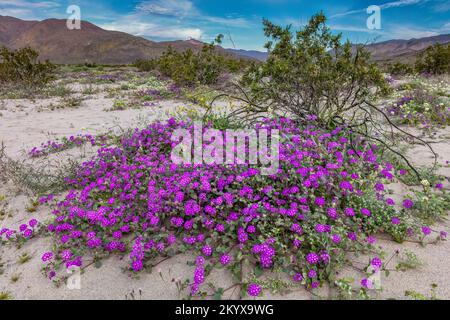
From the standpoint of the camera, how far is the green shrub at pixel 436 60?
14.4 metres

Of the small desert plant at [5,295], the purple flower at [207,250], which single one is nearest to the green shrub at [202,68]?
the purple flower at [207,250]

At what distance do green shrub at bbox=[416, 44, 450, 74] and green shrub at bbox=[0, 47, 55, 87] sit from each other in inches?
815

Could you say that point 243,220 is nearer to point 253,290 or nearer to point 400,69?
point 253,290

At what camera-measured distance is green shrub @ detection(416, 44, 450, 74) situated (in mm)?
14414

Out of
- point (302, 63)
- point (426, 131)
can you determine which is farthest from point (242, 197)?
point (426, 131)

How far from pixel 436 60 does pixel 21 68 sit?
2183 centimetres

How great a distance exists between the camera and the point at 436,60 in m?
14.9

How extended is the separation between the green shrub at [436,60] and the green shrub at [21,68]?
20705 mm

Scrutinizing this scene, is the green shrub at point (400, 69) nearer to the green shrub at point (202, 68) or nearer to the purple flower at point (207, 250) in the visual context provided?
Answer: the green shrub at point (202, 68)

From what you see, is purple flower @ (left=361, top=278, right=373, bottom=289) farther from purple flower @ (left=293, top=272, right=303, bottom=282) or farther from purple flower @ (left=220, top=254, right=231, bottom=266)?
purple flower @ (left=220, top=254, right=231, bottom=266)

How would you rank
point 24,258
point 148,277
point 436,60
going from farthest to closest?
point 436,60 < point 24,258 < point 148,277

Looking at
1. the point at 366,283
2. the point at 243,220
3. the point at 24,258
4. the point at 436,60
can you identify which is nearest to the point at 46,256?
the point at 24,258

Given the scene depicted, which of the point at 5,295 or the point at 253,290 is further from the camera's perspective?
the point at 5,295

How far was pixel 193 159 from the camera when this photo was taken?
3729mm
